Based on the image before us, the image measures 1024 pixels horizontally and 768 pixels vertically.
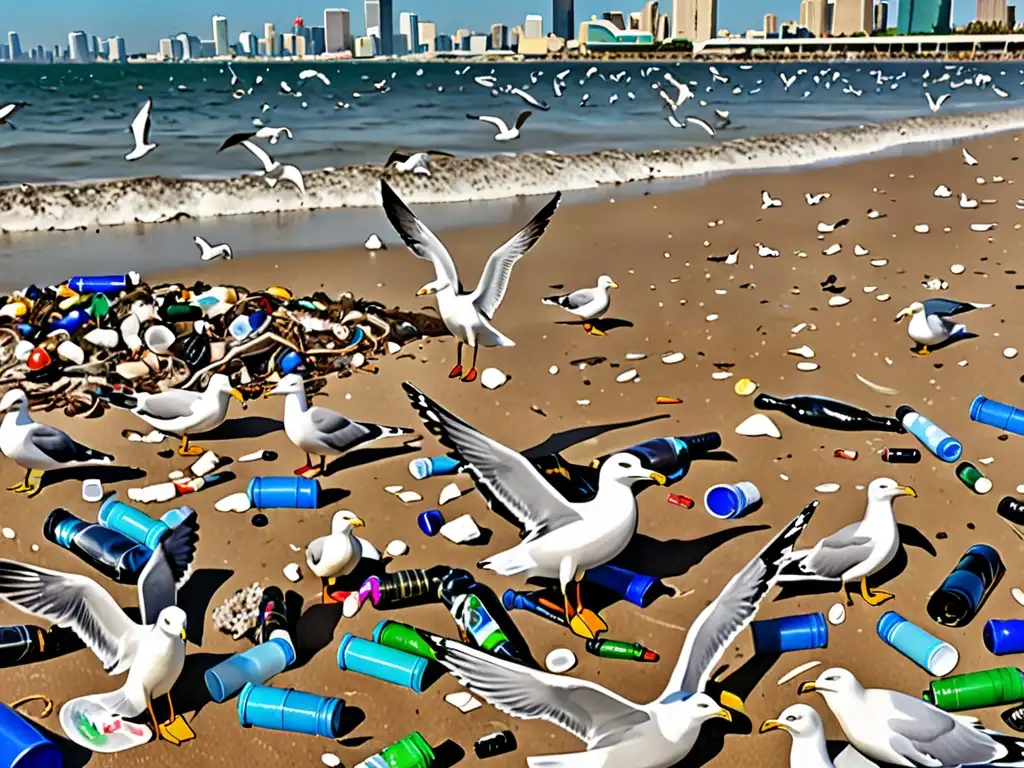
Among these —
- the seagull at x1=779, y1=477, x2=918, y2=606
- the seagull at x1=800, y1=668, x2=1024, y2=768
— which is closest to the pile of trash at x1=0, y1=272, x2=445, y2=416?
the seagull at x1=779, y1=477, x2=918, y2=606

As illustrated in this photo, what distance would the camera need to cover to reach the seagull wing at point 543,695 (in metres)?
2.71

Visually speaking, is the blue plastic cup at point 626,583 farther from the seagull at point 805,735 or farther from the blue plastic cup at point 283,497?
the blue plastic cup at point 283,497

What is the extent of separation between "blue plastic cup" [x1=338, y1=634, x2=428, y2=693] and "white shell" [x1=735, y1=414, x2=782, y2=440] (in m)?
2.55

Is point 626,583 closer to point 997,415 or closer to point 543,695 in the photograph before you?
point 543,695

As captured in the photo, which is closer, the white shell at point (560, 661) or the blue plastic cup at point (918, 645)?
the blue plastic cup at point (918, 645)

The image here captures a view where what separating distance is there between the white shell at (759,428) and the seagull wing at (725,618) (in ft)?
7.20

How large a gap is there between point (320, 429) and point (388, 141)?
61.9 ft

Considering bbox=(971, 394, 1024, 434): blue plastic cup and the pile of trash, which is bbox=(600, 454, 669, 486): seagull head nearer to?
bbox=(971, 394, 1024, 434): blue plastic cup

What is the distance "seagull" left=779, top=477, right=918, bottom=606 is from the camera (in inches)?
146

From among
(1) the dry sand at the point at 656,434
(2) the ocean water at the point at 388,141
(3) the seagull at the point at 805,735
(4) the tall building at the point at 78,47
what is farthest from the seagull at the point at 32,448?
(4) the tall building at the point at 78,47

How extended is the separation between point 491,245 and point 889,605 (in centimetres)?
765

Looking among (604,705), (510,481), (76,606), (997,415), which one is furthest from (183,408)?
(997,415)

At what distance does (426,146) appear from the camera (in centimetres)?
2128

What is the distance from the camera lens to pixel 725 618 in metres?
3.04
